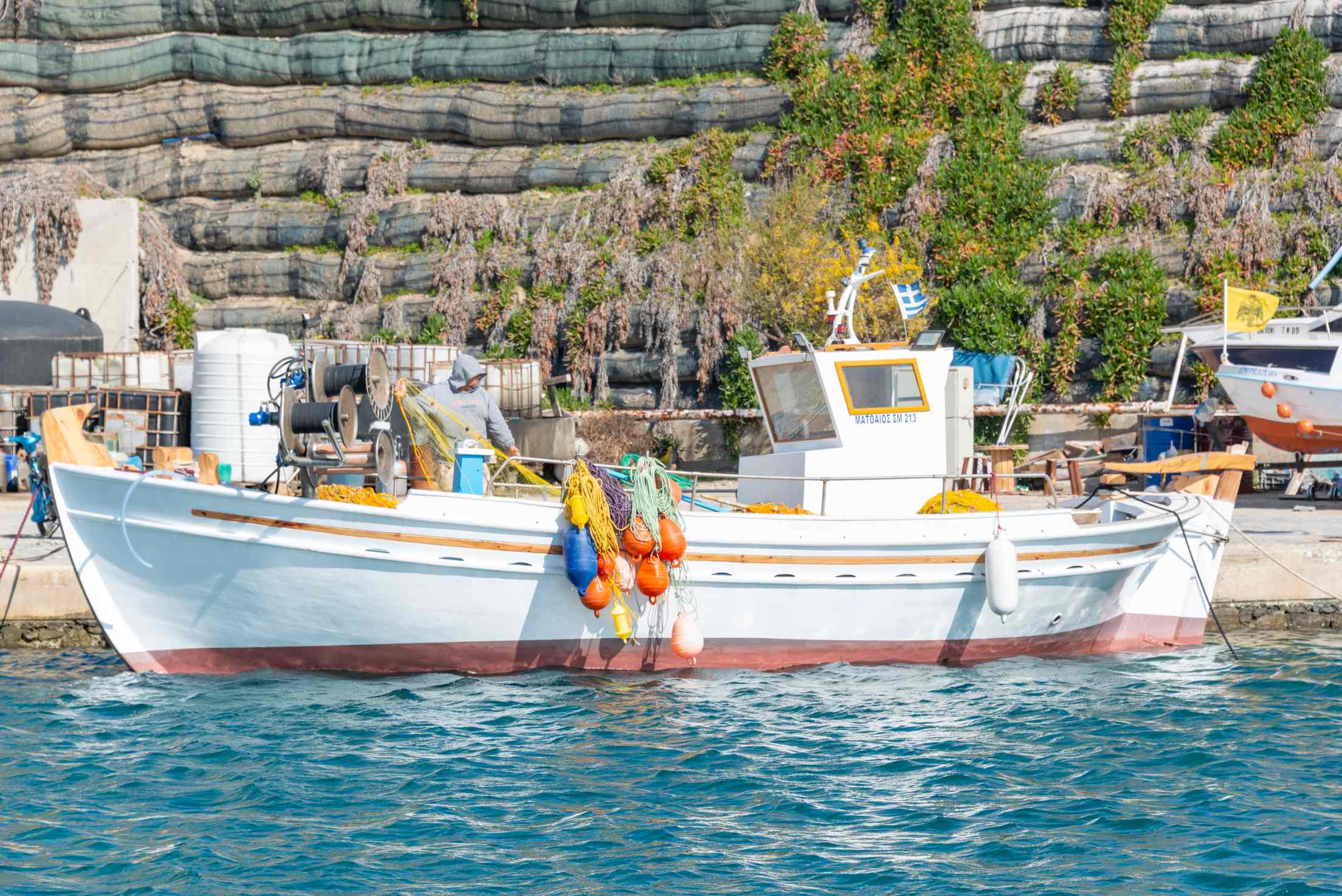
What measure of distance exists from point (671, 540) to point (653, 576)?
33 cm

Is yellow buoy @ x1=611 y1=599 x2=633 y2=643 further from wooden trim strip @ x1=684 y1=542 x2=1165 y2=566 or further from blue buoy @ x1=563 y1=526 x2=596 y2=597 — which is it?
wooden trim strip @ x1=684 y1=542 x2=1165 y2=566

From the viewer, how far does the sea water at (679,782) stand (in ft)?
23.9

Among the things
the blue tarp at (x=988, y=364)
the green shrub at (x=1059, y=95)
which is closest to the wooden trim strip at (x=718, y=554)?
the blue tarp at (x=988, y=364)

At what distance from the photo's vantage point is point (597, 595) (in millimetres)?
10320

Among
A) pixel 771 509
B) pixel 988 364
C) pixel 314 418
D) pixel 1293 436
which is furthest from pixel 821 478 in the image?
pixel 988 364

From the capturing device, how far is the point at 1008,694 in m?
10.6

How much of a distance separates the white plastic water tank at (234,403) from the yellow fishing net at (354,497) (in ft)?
28.8

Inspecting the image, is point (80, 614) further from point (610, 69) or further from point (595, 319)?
point (610, 69)

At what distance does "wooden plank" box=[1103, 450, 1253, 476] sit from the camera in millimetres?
12219

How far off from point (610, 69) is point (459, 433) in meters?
20.8

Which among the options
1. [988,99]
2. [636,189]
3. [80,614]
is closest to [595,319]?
[636,189]

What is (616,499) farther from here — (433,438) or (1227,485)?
(1227,485)

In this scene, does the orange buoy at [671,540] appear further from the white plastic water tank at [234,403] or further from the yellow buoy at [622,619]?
the white plastic water tank at [234,403]

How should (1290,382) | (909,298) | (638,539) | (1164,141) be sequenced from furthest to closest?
(1164,141)
(1290,382)
(909,298)
(638,539)
